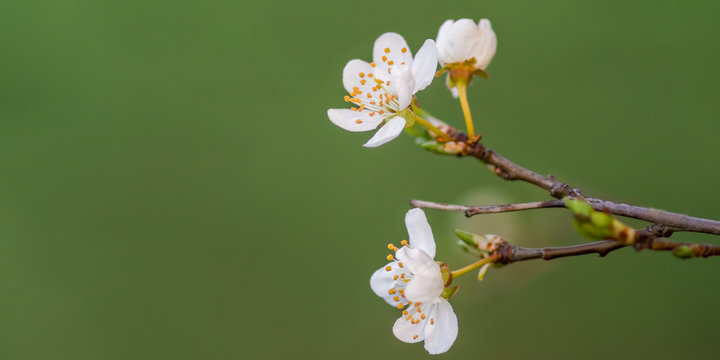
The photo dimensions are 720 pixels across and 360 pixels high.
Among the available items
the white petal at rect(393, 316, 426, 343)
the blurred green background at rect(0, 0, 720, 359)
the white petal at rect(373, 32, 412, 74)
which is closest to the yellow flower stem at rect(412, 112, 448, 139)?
the white petal at rect(373, 32, 412, 74)

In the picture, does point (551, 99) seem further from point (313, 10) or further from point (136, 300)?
point (136, 300)

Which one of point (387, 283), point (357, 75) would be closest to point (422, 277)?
point (387, 283)

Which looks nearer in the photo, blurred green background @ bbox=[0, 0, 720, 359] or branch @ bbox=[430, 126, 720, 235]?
branch @ bbox=[430, 126, 720, 235]

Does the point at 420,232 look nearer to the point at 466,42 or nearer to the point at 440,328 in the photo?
the point at 440,328

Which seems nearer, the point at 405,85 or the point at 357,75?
Answer: the point at 405,85

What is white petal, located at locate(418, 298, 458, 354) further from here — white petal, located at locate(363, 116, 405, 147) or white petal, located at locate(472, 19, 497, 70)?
white petal, located at locate(472, 19, 497, 70)

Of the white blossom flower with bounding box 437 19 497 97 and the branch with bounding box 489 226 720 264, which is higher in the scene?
the white blossom flower with bounding box 437 19 497 97

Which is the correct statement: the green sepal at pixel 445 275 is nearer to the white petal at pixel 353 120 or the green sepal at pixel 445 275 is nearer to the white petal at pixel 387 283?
the white petal at pixel 387 283
